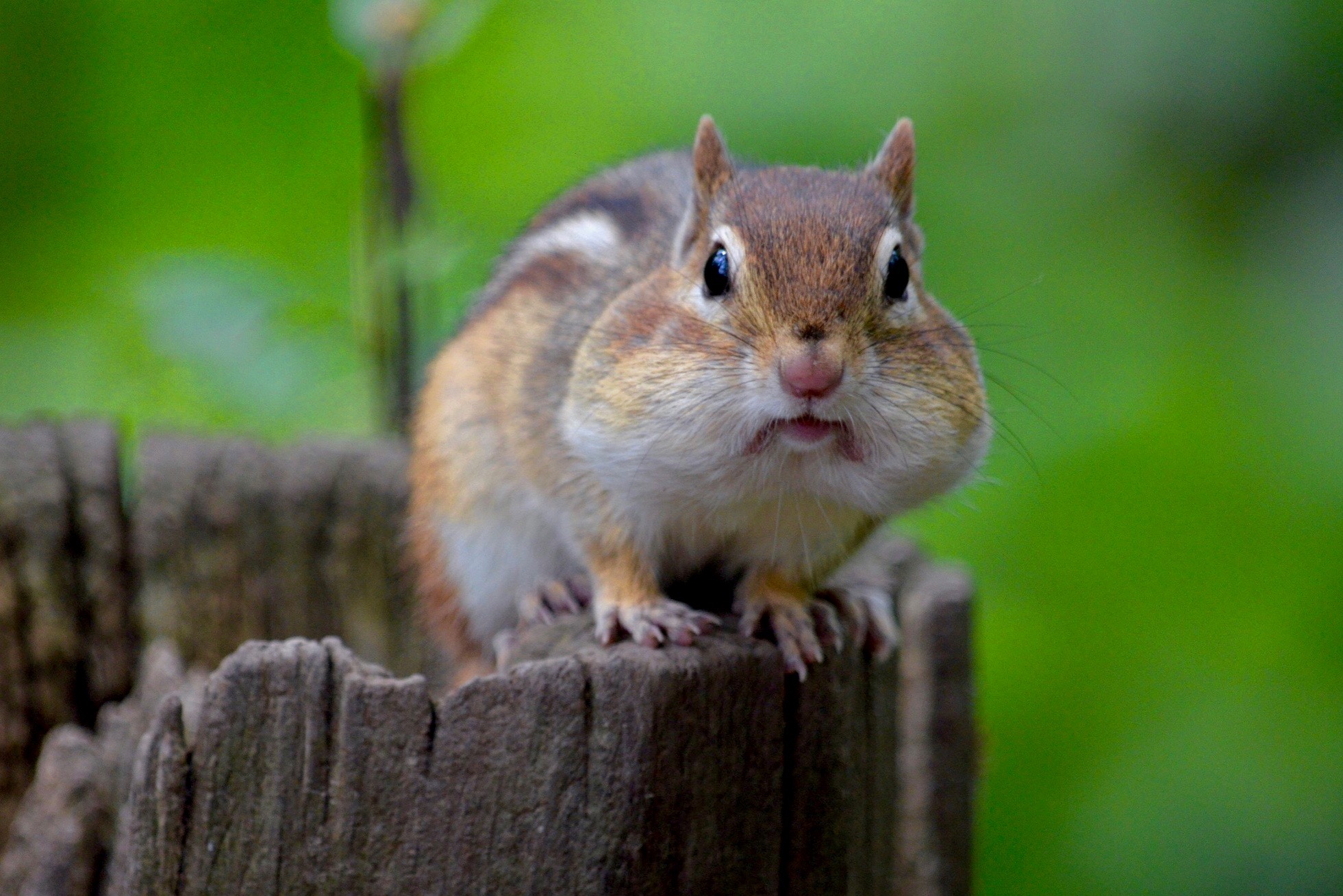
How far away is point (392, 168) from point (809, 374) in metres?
1.98

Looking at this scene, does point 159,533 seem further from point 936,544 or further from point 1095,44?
point 1095,44

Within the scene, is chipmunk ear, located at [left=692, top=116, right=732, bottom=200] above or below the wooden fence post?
above

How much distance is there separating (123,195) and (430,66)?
1.50 metres

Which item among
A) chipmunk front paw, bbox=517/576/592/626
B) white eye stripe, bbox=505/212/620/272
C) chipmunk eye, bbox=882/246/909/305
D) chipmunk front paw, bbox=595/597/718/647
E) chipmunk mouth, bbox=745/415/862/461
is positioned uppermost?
white eye stripe, bbox=505/212/620/272

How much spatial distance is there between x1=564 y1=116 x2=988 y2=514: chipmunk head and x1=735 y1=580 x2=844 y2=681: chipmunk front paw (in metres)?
0.21

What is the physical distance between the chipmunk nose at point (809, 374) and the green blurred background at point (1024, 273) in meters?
1.34

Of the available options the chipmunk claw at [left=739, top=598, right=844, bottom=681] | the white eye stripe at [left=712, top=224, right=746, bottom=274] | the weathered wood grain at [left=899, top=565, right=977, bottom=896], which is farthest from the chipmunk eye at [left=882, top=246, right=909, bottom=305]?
→ the weathered wood grain at [left=899, top=565, right=977, bottom=896]

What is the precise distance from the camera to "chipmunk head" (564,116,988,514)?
6.28ft

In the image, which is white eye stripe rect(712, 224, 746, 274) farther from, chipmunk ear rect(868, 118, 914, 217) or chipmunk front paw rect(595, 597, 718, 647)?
chipmunk front paw rect(595, 597, 718, 647)

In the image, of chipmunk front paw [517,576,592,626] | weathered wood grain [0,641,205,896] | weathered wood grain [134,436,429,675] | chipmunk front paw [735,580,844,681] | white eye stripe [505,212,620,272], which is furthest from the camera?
weathered wood grain [134,436,429,675]

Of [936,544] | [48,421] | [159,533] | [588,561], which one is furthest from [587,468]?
[936,544]

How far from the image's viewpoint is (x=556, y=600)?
104 inches

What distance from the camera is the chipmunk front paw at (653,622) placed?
2027 mm

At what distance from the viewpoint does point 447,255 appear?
2.96 metres
